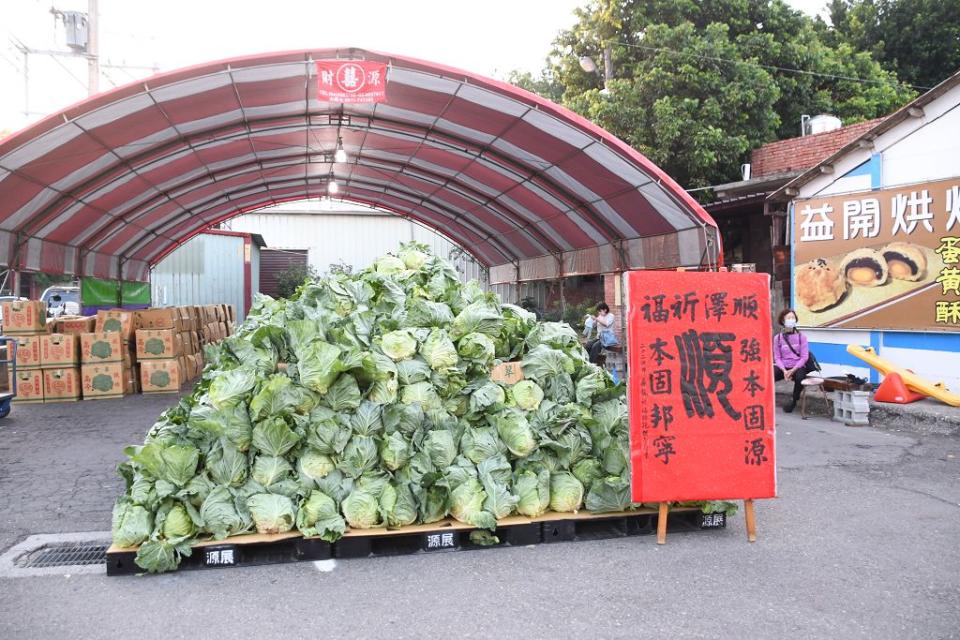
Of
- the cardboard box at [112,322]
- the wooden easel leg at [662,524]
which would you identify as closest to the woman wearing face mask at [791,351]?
the wooden easel leg at [662,524]

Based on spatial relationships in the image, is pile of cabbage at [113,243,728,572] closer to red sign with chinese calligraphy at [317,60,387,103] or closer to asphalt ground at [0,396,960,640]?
asphalt ground at [0,396,960,640]

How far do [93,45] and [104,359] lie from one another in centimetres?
1054

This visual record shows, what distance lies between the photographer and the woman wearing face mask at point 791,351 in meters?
9.89

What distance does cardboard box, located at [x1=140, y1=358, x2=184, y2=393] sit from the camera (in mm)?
12734

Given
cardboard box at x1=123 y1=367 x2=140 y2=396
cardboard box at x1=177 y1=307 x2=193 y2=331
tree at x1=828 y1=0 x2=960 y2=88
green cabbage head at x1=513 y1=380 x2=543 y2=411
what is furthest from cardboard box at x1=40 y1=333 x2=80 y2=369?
tree at x1=828 y1=0 x2=960 y2=88

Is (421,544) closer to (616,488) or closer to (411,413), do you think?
(411,413)

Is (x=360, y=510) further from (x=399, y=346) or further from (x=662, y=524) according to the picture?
(x=662, y=524)

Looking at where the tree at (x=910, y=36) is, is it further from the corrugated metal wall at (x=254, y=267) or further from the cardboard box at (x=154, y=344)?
the cardboard box at (x=154, y=344)

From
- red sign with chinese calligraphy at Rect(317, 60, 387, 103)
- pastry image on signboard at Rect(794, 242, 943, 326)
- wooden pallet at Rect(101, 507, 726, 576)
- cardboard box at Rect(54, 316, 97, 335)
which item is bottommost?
wooden pallet at Rect(101, 507, 726, 576)

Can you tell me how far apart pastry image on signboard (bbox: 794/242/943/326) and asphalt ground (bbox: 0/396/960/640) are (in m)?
5.28

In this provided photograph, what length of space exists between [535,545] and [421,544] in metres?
0.82

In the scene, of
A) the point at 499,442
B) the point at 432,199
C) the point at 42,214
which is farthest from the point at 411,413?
the point at 432,199

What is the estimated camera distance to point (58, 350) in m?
11.7

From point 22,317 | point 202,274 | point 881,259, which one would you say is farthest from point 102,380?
point 881,259
